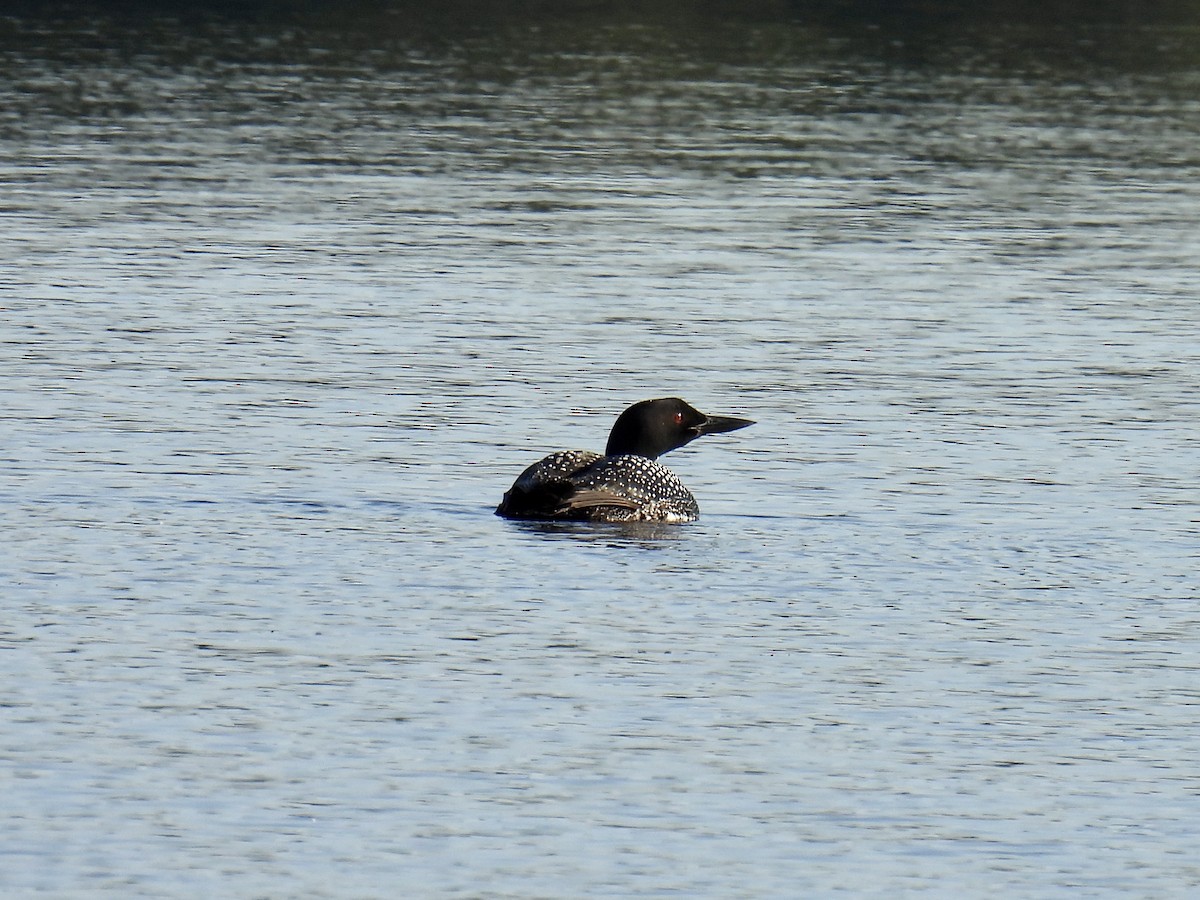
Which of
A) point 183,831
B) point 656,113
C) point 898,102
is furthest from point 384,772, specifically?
point 898,102

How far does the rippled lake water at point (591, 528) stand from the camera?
382 inches

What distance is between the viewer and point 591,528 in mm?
15039

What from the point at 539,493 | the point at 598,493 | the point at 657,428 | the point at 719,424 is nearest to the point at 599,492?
the point at 598,493

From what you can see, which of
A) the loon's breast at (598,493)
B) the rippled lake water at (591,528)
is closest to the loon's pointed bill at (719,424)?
the rippled lake water at (591,528)

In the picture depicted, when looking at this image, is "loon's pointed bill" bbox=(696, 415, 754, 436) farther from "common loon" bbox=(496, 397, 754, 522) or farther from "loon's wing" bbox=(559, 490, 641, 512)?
"loon's wing" bbox=(559, 490, 641, 512)

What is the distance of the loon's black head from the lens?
16406mm

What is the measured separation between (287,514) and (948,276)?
10.8 meters

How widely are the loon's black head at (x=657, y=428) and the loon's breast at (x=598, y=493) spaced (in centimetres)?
98

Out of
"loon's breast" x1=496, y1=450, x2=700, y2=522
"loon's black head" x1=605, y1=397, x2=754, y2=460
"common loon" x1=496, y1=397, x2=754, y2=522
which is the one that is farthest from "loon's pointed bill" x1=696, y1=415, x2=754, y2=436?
"loon's breast" x1=496, y1=450, x2=700, y2=522

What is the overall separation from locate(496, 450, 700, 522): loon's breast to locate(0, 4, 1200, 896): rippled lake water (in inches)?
6.9

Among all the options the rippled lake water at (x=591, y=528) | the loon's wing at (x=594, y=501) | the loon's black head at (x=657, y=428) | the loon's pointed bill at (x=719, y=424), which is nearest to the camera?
the rippled lake water at (x=591, y=528)

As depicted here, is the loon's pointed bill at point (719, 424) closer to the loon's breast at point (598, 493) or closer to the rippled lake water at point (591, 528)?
the rippled lake water at point (591, 528)

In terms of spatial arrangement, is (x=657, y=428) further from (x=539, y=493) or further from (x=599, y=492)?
(x=539, y=493)

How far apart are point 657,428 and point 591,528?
1577mm
